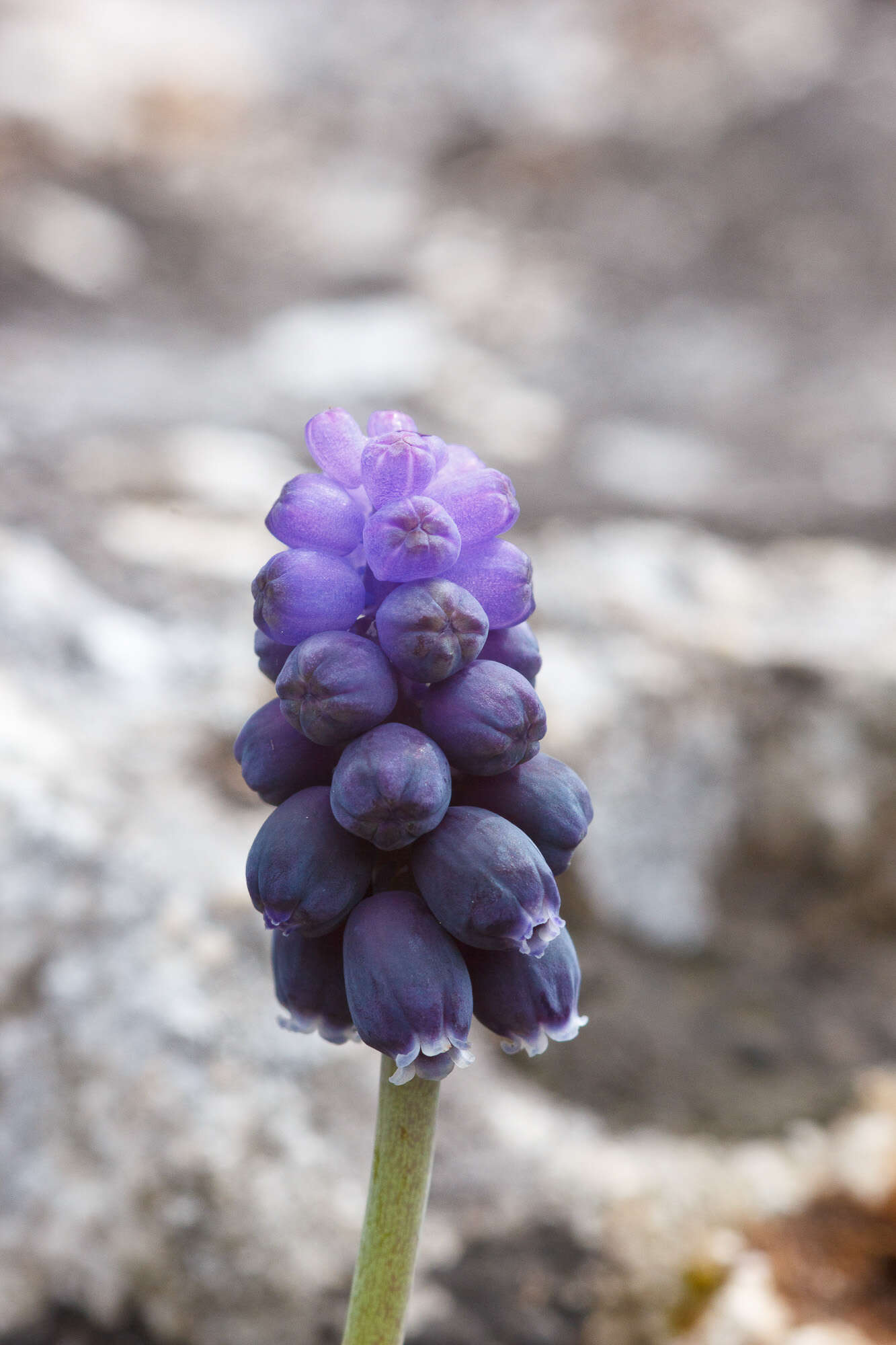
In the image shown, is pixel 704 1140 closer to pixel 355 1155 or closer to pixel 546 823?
pixel 355 1155

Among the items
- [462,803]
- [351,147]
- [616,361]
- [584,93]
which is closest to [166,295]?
[351,147]

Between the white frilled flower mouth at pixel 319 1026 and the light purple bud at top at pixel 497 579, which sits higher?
the light purple bud at top at pixel 497 579

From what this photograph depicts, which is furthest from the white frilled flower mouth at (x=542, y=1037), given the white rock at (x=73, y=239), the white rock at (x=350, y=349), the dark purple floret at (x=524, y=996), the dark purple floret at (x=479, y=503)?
the white rock at (x=73, y=239)

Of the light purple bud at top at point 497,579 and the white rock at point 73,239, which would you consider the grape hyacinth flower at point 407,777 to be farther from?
the white rock at point 73,239

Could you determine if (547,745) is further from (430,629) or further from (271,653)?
(430,629)

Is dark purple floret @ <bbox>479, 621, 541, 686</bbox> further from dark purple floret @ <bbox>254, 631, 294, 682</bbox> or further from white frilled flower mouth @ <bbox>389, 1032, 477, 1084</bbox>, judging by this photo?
white frilled flower mouth @ <bbox>389, 1032, 477, 1084</bbox>

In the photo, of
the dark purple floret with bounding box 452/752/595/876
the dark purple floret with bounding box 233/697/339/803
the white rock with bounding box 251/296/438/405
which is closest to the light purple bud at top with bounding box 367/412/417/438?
the dark purple floret with bounding box 233/697/339/803
